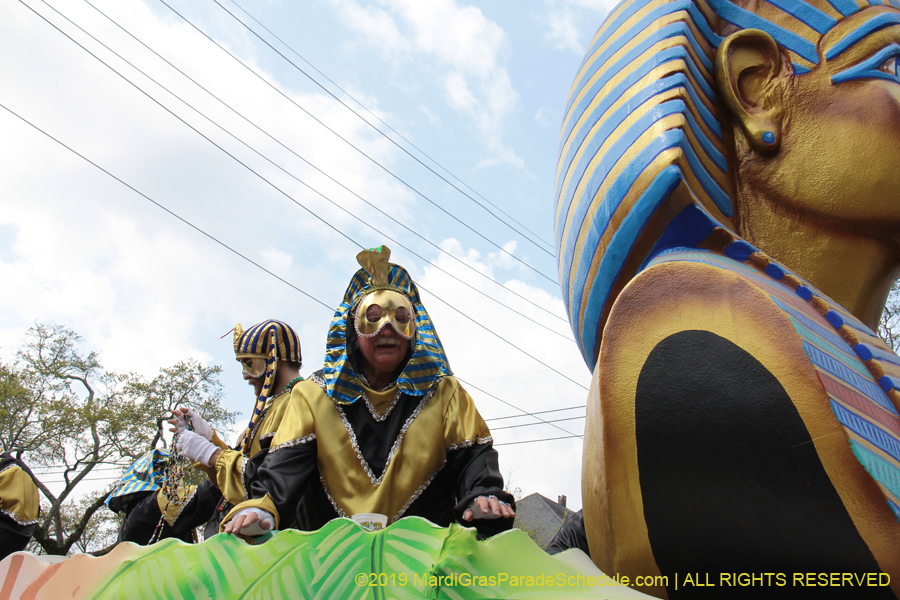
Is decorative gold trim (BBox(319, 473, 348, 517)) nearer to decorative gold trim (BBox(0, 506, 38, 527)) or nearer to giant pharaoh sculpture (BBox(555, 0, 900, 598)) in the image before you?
giant pharaoh sculpture (BBox(555, 0, 900, 598))

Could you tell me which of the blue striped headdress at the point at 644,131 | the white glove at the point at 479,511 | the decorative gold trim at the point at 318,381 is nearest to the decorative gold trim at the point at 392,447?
the decorative gold trim at the point at 318,381

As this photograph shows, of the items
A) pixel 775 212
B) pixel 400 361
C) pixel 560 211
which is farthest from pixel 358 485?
pixel 775 212

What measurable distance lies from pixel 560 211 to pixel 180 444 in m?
3.04

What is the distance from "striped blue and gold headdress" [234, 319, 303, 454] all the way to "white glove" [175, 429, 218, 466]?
36cm

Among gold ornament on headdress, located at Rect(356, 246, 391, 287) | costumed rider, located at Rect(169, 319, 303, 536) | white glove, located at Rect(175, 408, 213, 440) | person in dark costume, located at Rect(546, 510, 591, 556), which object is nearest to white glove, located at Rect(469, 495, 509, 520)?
person in dark costume, located at Rect(546, 510, 591, 556)

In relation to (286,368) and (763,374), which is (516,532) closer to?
(763,374)

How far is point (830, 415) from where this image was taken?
4.31 ft

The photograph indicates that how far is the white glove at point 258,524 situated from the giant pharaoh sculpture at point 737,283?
919 millimetres

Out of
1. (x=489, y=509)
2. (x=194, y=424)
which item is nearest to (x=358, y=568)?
(x=489, y=509)

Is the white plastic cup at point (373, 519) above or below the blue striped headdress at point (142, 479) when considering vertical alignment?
below

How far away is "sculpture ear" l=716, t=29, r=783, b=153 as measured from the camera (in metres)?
1.86

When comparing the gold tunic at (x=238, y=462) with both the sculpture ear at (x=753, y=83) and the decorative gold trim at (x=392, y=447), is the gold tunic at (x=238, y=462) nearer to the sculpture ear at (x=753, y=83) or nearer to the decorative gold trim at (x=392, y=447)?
the decorative gold trim at (x=392, y=447)

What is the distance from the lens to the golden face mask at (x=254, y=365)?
173 inches

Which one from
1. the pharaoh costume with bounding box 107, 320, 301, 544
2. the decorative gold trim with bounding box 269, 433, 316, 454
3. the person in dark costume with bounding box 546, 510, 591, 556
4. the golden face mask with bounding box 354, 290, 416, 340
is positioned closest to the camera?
the person in dark costume with bounding box 546, 510, 591, 556
